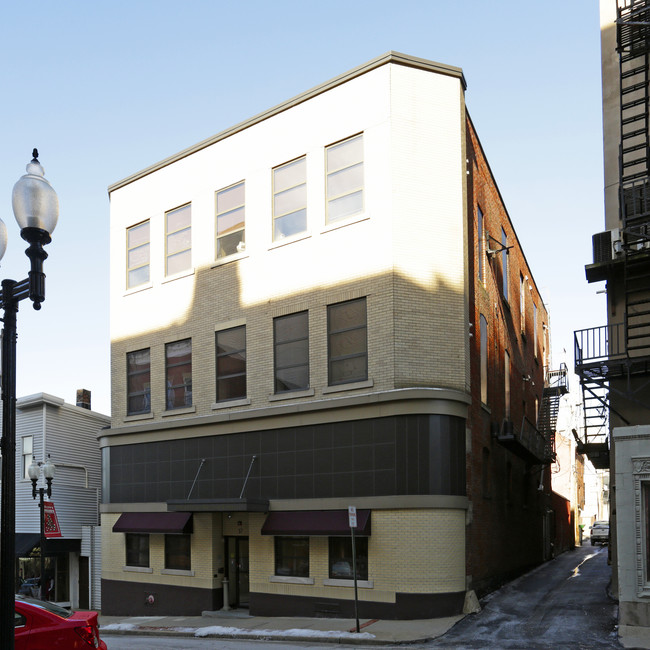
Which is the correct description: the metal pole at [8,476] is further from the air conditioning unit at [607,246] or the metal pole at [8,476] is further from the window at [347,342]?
the air conditioning unit at [607,246]

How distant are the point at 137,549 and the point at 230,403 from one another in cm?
650

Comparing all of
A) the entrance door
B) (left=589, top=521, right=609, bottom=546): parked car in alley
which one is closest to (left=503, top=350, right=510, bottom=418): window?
the entrance door

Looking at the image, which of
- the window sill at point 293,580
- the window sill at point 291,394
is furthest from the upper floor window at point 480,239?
the window sill at point 293,580

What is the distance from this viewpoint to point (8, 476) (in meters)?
7.77

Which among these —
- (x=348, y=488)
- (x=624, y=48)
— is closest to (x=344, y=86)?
(x=624, y=48)

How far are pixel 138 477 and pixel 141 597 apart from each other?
149 inches

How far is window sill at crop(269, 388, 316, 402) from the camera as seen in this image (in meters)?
22.4

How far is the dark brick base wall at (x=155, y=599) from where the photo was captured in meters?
24.2

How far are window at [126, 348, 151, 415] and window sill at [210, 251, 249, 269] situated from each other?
4392 mm

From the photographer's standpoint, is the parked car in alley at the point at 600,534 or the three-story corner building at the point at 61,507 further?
the parked car in alley at the point at 600,534

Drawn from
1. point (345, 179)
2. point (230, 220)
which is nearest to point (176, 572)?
point (230, 220)

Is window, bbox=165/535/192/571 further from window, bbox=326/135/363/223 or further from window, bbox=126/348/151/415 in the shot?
window, bbox=326/135/363/223

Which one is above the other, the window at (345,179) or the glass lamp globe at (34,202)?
the window at (345,179)

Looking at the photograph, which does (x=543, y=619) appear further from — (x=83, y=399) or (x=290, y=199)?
(x=83, y=399)
